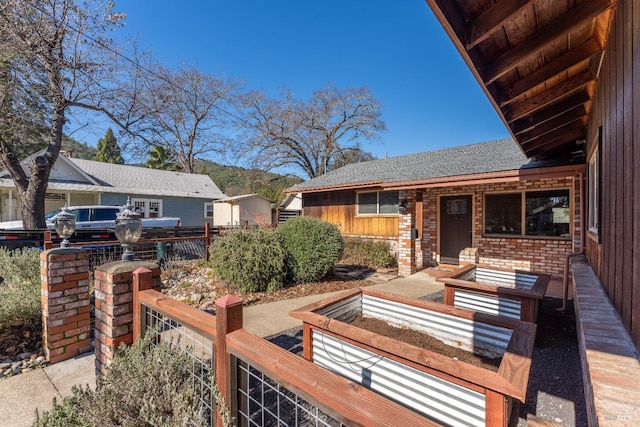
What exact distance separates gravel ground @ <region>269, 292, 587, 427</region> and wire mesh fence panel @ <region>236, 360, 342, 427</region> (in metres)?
0.89

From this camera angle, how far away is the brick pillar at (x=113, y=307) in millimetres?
2291

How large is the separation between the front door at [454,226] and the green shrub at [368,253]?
1569mm

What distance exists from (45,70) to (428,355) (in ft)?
38.8

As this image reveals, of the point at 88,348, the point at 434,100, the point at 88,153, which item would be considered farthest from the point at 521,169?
the point at 88,153

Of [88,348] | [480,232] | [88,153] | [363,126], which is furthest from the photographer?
[88,153]

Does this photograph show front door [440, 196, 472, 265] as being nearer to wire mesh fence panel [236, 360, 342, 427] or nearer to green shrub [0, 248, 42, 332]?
wire mesh fence panel [236, 360, 342, 427]

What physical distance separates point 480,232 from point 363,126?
57.8ft

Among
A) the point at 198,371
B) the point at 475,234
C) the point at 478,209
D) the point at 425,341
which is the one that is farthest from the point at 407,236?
the point at 198,371

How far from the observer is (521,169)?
586 centimetres

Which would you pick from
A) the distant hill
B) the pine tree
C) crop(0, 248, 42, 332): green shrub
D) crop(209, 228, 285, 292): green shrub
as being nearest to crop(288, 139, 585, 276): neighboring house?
crop(209, 228, 285, 292): green shrub

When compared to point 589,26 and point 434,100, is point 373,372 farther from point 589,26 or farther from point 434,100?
point 434,100

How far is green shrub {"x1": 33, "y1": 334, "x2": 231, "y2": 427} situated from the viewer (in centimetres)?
149

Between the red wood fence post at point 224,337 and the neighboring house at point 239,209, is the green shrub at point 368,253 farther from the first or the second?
the neighboring house at point 239,209

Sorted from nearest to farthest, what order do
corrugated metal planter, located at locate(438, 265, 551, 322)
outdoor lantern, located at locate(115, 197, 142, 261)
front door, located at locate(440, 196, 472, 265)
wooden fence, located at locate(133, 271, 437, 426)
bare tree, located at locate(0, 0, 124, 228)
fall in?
wooden fence, located at locate(133, 271, 437, 426), outdoor lantern, located at locate(115, 197, 142, 261), corrugated metal planter, located at locate(438, 265, 551, 322), bare tree, located at locate(0, 0, 124, 228), front door, located at locate(440, 196, 472, 265)
